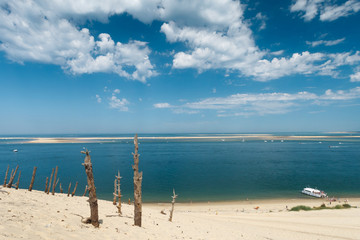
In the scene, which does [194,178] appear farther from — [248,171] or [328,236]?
[328,236]

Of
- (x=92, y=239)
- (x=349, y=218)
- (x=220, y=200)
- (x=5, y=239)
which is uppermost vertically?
(x=5, y=239)

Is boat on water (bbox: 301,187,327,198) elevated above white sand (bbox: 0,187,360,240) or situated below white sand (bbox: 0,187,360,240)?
below

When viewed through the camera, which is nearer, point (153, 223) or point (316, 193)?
point (153, 223)

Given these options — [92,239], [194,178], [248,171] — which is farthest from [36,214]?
[248,171]

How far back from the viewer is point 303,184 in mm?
47688

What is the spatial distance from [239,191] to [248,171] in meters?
18.4

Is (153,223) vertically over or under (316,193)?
over

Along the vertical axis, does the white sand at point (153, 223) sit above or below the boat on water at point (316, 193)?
above

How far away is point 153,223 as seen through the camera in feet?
55.9

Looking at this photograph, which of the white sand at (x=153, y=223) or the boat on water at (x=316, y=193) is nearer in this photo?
the white sand at (x=153, y=223)

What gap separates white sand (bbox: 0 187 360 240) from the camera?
34.1 ft

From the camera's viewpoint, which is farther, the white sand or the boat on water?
the boat on water

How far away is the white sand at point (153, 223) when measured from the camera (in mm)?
10391

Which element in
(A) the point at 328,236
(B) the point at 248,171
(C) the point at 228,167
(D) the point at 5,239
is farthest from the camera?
(C) the point at 228,167
